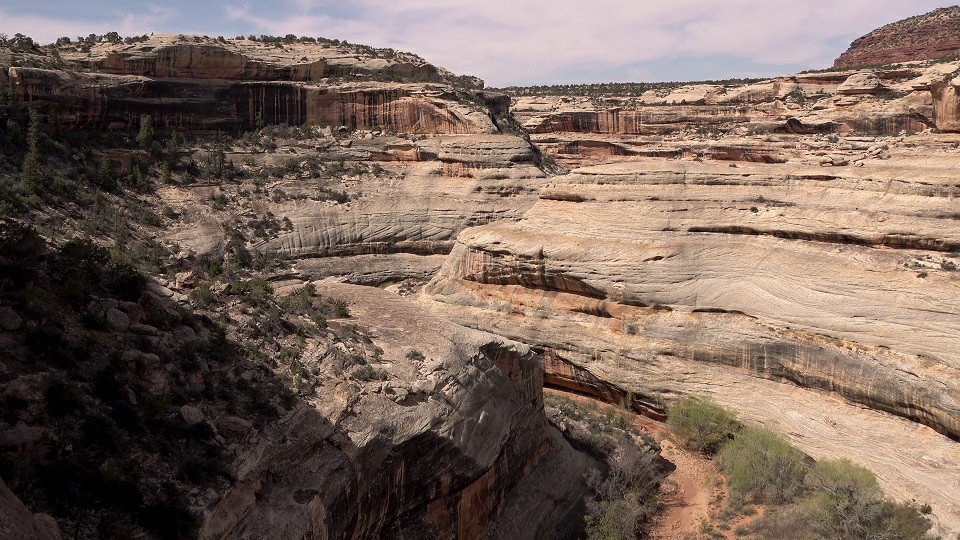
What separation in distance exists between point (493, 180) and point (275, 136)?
13.4m

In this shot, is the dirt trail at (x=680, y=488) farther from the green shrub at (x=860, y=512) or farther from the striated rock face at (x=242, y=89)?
the striated rock face at (x=242, y=89)

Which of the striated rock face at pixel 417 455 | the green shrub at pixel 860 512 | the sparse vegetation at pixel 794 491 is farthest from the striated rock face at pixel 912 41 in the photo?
the striated rock face at pixel 417 455

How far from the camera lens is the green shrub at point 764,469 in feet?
48.6

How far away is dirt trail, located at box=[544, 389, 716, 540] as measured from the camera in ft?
49.8

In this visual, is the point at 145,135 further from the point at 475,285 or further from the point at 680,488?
the point at 680,488

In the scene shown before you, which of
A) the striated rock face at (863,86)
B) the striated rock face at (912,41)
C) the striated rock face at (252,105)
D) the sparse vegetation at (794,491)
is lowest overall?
the sparse vegetation at (794,491)

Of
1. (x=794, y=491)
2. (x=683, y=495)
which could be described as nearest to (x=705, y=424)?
(x=683, y=495)

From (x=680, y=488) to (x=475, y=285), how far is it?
32.2ft

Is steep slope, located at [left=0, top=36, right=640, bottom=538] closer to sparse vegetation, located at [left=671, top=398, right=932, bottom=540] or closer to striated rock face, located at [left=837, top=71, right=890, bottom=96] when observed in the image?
sparse vegetation, located at [left=671, top=398, right=932, bottom=540]

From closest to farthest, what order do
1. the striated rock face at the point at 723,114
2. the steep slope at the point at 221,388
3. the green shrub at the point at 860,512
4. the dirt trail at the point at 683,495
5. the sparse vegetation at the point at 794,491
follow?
the steep slope at the point at 221,388 < the green shrub at the point at 860,512 < the sparse vegetation at the point at 794,491 < the dirt trail at the point at 683,495 < the striated rock face at the point at 723,114

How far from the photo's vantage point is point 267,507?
26.5 ft

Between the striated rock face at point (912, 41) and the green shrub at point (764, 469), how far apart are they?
8015 centimetres

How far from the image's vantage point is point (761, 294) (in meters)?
17.8

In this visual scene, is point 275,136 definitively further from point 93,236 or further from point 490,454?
point 490,454
